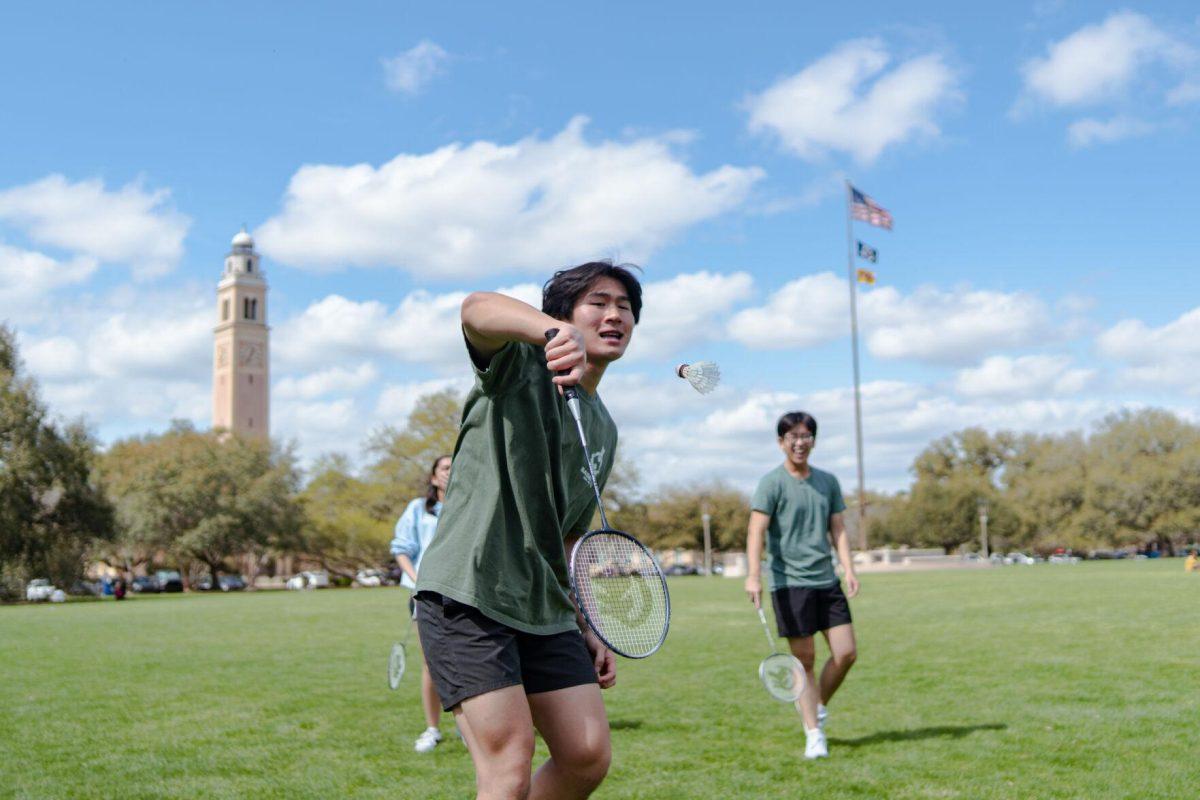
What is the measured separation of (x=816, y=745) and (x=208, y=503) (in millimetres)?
76032

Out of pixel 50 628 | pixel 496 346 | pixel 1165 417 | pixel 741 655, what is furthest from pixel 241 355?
pixel 496 346

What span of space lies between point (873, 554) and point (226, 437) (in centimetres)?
5025

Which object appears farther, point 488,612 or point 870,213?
point 870,213

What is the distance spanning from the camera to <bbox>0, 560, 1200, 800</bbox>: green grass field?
7.47 meters

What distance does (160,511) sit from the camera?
2997 inches

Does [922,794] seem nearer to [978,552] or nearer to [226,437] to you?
[226,437]

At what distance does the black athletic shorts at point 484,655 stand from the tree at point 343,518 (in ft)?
244

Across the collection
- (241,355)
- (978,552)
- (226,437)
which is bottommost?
(978,552)

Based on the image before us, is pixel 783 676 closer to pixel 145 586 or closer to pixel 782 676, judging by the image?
pixel 782 676

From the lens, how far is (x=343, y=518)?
78.7 m

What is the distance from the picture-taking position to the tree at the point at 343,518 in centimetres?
7825

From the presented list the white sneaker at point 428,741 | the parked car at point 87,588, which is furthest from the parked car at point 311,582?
the white sneaker at point 428,741

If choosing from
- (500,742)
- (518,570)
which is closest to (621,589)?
(518,570)

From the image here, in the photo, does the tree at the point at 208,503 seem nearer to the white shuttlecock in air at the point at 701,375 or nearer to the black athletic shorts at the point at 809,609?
the black athletic shorts at the point at 809,609
